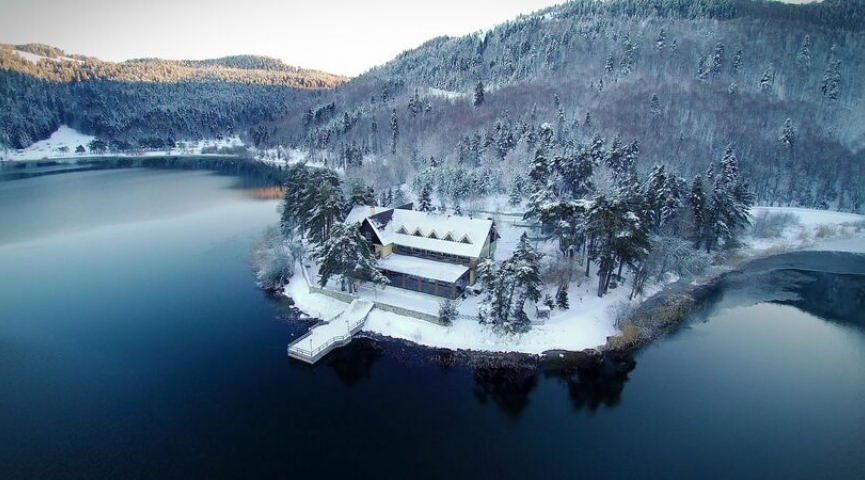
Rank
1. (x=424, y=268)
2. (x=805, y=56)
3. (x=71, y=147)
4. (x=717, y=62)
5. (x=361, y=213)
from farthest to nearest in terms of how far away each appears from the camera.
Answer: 1. (x=71, y=147)
2. (x=805, y=56)
3. (x=717, y=62)
4. (x=361, y=213)
5. (x=424, y=268)

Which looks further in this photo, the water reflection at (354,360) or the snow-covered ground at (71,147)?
the snow-covered ground at (71,147)

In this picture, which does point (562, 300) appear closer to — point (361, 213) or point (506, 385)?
point (506, 385)

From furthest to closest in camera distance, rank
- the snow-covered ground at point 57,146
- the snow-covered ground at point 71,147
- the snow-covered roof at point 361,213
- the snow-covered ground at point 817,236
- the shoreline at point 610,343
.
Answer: the snow-covered ground at point 71,147, the snow-covered ground at point 57,146, the snow-covered ground at point 817,236, the snow-covered roof at point 361,213, the shoreline at point 610,343

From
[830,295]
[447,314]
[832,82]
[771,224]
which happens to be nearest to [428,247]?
[447,314]

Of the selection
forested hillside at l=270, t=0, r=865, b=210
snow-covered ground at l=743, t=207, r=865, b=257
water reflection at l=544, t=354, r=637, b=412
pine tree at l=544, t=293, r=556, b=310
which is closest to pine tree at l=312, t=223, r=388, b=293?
pine tree at l=544, t=293, r=556, b=310

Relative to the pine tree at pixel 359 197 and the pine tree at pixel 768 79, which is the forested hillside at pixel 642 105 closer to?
the pine tree at pixel 768 79

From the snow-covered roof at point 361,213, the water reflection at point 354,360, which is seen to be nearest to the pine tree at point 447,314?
the water reflection at point 354,360
